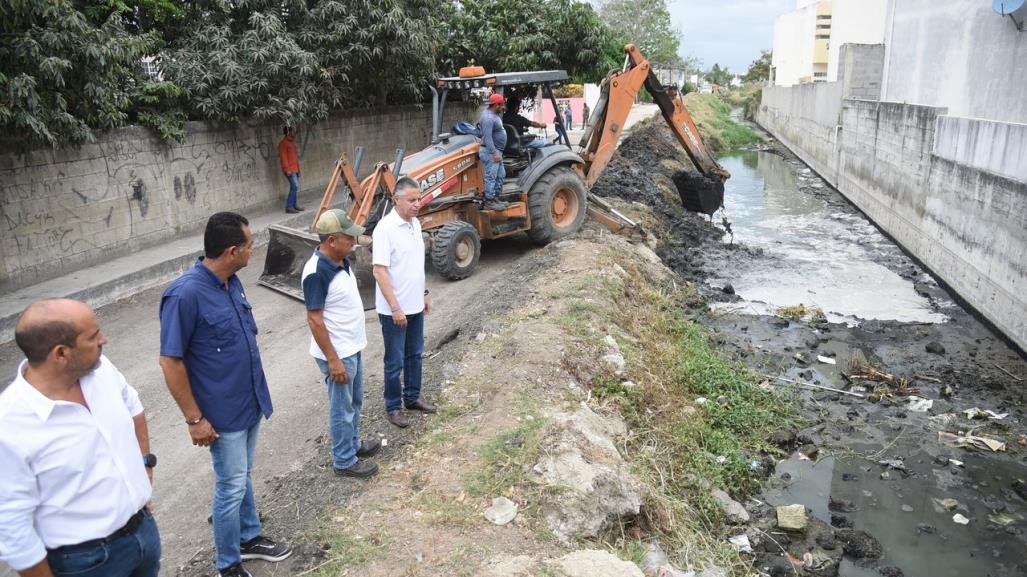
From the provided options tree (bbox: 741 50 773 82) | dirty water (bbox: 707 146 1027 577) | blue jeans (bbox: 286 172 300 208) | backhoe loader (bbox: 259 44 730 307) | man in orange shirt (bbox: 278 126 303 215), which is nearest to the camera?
dirty water (bbox: 707 146 1027 577)

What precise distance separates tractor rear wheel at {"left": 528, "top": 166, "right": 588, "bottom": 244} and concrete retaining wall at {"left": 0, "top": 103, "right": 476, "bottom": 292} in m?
5.75

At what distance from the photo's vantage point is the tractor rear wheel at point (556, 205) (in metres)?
9.81

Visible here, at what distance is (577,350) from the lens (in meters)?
6.34

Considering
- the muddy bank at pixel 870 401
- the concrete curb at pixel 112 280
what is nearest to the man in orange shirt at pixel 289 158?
the concrete curb at pixel 112 280

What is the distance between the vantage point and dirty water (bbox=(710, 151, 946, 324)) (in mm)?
10500

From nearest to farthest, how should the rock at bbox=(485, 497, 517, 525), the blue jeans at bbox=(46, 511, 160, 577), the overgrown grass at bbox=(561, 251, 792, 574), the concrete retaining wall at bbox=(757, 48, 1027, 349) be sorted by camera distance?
the blue jeans at bbox=(46, 511, 160, 577), the rock at bbox=(485, 497, 517, 525), the overgrown grass at bbox=(561, 251, 792, 574), the concrete retaining wall at bbox=(757, 48, 1027, 349)

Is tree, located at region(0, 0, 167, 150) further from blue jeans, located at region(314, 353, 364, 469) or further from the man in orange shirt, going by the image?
blue jeans, located at region(314, 353, 364, 469)

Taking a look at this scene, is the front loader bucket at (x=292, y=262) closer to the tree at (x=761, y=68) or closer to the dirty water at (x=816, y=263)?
the dirty water at (x=816, y=263)

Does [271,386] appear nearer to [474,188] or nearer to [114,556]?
[114,556]

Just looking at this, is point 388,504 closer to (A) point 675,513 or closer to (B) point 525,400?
(B) point 525,400

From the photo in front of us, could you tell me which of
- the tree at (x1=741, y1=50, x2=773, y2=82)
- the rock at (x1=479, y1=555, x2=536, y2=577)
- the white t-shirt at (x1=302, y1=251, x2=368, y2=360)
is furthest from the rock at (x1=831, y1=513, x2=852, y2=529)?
the tree at (x1=741, y1=50, x2=773, y2=82)

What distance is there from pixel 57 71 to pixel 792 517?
852 centimetres

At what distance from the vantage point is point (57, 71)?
7.74m

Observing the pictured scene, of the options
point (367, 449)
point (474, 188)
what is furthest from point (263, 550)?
point (474, 188)
